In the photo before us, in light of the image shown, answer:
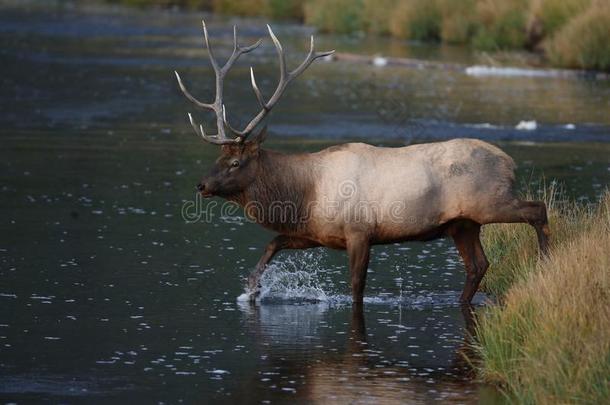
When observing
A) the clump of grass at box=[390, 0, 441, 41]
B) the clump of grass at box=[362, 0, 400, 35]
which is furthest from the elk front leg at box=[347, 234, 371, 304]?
the clump of grass at box=[362, 0, 400, 35]

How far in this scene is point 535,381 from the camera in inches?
333

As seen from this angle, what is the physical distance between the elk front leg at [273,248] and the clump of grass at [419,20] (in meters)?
31.8

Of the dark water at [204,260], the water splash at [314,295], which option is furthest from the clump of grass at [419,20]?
the water splash at [314,295]

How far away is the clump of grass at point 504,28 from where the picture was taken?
38531 millimetres

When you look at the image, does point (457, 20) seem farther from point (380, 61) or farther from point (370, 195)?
point (370, 195)

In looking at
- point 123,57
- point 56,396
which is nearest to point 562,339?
Result: point 56,396

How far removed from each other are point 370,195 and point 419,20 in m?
32.3

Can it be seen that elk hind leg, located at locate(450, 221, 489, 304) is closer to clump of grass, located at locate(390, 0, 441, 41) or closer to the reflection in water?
the reflection in water

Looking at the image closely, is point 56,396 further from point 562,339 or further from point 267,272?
point 267,272

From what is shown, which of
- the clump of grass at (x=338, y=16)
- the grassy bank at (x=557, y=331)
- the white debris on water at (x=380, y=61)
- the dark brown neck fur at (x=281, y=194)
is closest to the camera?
the grassy bank at (x=557, y=331)

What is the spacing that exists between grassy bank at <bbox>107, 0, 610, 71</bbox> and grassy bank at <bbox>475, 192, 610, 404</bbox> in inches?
870

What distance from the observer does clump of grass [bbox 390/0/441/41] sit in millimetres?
43188

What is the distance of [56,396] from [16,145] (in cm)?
1286

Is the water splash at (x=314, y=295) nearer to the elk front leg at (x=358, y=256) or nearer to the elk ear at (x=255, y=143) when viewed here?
the elk front leg at (x=358, y=256)
